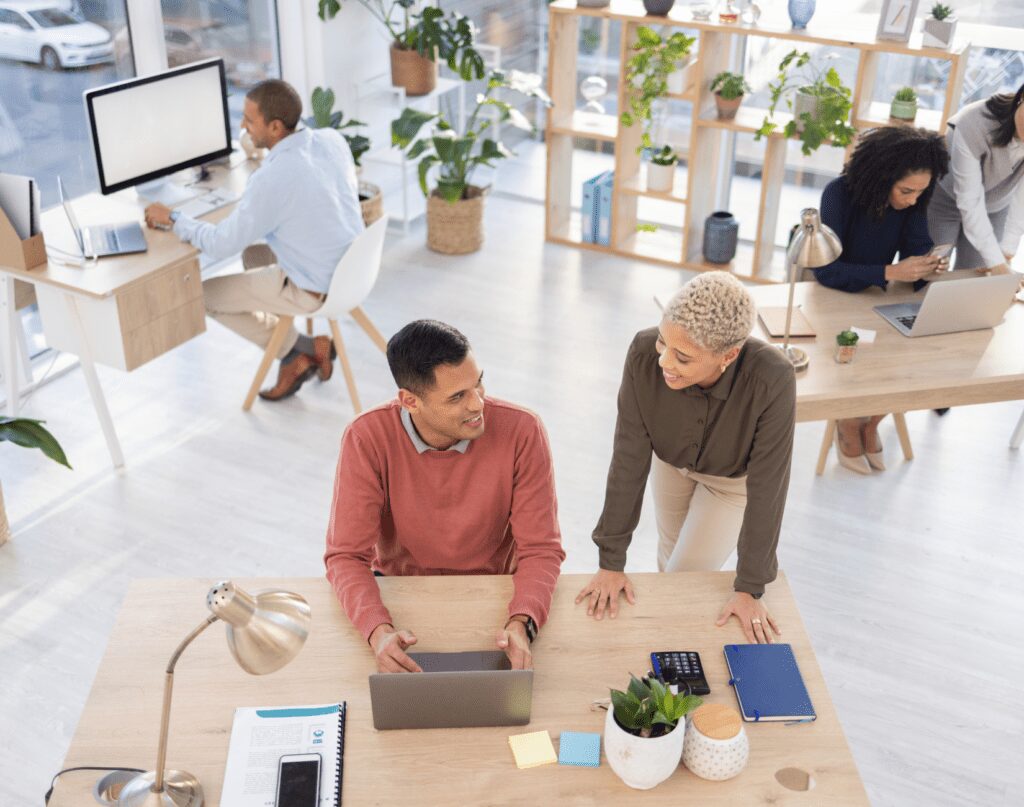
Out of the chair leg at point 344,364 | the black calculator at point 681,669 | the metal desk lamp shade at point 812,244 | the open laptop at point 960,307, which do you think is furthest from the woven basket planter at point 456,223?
the black calculator at point 681,669

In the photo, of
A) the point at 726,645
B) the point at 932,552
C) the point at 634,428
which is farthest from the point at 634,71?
the point at 726,645

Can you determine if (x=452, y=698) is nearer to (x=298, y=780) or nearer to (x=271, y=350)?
(x=298, y=780)

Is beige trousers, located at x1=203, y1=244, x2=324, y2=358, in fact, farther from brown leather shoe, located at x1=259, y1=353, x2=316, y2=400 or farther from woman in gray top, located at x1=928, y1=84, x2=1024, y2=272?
woman in gray top, located at x1=928, y1=84, x2=1024, y2=272

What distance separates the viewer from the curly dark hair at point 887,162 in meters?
3.20

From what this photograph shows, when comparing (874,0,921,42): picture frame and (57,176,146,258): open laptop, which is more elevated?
(874,0,921,42): picture frame

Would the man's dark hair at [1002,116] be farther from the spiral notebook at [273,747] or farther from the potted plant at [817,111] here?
the spiral notebook at [273,747]

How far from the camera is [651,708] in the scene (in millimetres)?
1741

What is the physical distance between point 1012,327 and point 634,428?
5.34ft

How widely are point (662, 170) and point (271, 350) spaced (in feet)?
7.38

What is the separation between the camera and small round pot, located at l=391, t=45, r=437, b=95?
17.8 feet

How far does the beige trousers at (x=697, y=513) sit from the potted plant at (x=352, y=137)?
2.52 meters

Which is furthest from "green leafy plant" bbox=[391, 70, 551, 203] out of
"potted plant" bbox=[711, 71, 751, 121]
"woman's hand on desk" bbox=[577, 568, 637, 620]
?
"woman's hand on desk" bbox=[577, 568, 637, 620]

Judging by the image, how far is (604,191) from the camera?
5492mm

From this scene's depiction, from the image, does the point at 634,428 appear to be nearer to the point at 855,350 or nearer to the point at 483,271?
the point at 855,350
